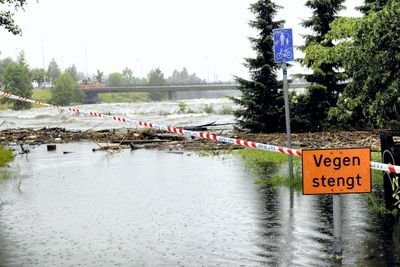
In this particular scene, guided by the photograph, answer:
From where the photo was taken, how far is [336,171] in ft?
21.9

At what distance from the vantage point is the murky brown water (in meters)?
6.79

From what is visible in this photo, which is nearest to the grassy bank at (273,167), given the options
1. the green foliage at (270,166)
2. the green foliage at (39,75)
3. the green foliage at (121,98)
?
the green foliage at (270,166)

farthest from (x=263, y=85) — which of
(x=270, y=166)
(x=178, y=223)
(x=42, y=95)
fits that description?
(x=42, y=95)

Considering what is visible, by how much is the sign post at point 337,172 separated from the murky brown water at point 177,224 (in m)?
0.75

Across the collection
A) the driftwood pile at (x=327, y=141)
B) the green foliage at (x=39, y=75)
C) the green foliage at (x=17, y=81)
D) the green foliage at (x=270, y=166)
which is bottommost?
the green foliage at (x=270, y=166)

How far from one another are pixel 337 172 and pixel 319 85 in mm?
21623

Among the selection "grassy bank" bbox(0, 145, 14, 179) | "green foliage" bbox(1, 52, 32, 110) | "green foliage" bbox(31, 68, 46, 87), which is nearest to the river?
"grassy bank" bbox(0, 145, 14, 179)

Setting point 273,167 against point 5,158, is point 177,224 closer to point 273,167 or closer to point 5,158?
→ point 273,167

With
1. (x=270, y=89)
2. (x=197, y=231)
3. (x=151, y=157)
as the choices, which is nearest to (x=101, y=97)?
(x=270, y=89)

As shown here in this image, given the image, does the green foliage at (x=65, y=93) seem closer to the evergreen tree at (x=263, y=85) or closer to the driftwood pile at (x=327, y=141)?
the evergreen tree at (x=263, y=85)

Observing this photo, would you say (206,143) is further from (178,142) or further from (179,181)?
(179,181)

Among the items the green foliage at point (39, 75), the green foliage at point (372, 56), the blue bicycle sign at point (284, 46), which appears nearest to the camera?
Result: the green foliage at point (372, 56)

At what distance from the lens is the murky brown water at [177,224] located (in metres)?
6.79

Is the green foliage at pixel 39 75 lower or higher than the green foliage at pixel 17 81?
higher
